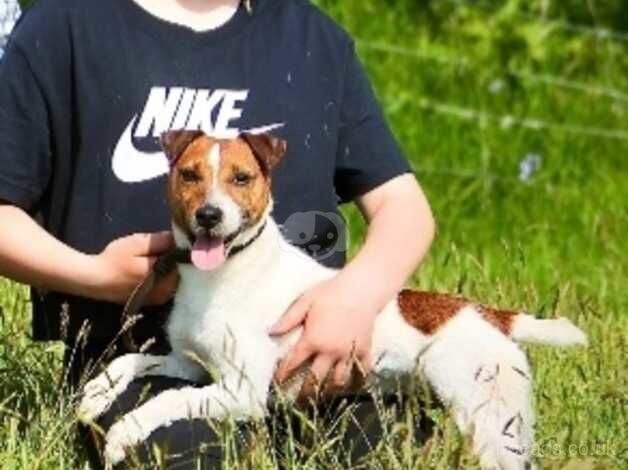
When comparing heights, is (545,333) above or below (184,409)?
above

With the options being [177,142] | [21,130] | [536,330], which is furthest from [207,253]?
[536,330]

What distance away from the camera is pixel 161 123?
3.91m

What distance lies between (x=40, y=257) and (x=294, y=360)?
19.7 inches

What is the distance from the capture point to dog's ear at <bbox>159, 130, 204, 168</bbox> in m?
3.63

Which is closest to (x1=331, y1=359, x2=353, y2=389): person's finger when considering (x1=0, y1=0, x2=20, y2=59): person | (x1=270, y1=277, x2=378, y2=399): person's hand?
(x1=270, y1=277, x2=378, y2=399): person's hand

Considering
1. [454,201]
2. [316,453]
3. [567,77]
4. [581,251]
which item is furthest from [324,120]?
[567,77]

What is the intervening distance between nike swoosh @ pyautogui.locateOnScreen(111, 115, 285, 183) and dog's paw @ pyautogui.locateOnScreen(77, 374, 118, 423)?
1.23 ft

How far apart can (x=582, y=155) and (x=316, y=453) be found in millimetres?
4030

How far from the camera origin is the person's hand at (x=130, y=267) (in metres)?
3.77

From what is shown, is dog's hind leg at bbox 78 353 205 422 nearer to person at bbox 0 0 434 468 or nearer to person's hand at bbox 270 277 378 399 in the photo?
person at bbox 0 0 434 468

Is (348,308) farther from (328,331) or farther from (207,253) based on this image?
(207,253)

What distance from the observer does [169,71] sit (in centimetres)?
393

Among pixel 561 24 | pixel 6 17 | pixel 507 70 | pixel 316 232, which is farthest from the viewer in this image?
pixel 561 24

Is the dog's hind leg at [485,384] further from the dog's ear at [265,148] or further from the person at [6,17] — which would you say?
the person at [6,17]
